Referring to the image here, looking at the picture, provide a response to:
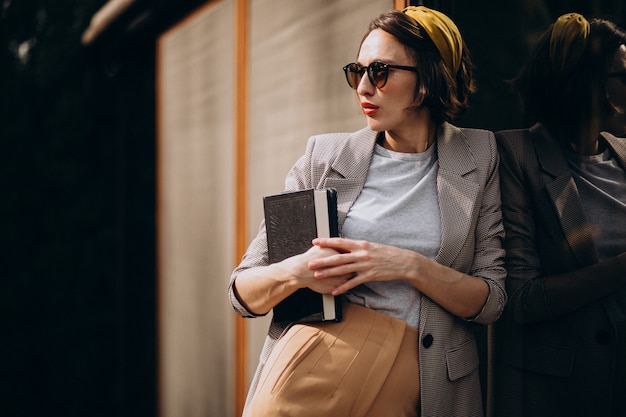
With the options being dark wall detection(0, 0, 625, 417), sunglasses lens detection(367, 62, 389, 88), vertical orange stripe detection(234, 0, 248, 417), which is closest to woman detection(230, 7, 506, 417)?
sunglasses lens detection(367, 62, 389, 88)

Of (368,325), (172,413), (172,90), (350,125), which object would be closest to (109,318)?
(172,413)

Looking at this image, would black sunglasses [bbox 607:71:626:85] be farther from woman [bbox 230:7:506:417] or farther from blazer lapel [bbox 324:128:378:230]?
blazer lapel [bbox 324:128:378:230]

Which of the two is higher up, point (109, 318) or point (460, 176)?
point (460, 176)

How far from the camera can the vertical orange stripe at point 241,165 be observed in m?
4.07

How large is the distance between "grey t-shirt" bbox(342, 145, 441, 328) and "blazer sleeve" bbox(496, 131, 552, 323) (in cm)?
27

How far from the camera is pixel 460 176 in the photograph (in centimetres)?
220

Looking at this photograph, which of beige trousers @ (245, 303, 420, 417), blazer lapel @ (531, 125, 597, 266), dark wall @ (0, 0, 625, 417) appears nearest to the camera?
beige trousers @ (245, 303, 420, 417)

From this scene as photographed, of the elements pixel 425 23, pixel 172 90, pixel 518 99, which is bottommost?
pixel 518 99

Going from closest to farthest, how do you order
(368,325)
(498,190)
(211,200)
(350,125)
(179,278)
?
(368,325), (498,190), (350,125), (211,200), (179,278)

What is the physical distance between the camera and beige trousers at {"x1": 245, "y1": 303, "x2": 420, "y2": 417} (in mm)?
2037

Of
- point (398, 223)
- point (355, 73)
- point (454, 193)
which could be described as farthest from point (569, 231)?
point (355, 73)

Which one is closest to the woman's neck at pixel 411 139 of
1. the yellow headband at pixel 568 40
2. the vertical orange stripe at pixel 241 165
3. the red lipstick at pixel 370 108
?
the red lipstick at pixel 370 108

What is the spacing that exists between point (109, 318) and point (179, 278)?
5.87 ft

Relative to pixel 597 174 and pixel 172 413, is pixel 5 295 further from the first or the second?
pixel 597 174
